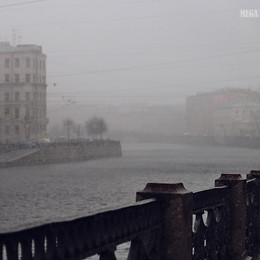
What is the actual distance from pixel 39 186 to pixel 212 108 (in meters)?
158

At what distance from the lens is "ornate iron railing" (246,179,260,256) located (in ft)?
29.2

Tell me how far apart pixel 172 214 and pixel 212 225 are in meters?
1.58

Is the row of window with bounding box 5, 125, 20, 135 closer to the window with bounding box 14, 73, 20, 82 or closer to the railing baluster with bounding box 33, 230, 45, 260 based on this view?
the window with bounding box 14, 73, 20, 82

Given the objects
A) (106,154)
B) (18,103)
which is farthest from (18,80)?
(106,154)

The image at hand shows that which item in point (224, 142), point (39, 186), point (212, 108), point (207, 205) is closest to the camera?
point (207, 205)

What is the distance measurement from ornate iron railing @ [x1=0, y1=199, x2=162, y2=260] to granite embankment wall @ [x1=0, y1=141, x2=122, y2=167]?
2551 inches

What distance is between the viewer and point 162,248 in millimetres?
5438

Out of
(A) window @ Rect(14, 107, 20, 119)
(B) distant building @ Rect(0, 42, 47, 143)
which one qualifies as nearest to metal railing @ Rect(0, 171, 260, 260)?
(B) distant building @ Rect(0, 42, 47, 143)

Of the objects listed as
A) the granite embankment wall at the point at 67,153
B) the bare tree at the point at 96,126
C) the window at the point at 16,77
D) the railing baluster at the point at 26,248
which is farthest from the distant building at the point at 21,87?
the railing baluster at the point at 26,248

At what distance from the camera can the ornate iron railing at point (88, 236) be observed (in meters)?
3.44

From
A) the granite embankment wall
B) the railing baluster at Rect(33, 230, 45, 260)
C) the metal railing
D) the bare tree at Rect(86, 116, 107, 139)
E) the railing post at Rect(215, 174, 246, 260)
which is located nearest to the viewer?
the railing baluster at Rect(33, 230, 45, 260)

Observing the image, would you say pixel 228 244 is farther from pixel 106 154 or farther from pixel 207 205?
pixel 106 154

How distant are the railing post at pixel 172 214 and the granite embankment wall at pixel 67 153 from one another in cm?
6440

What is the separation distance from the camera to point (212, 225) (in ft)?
22.6
